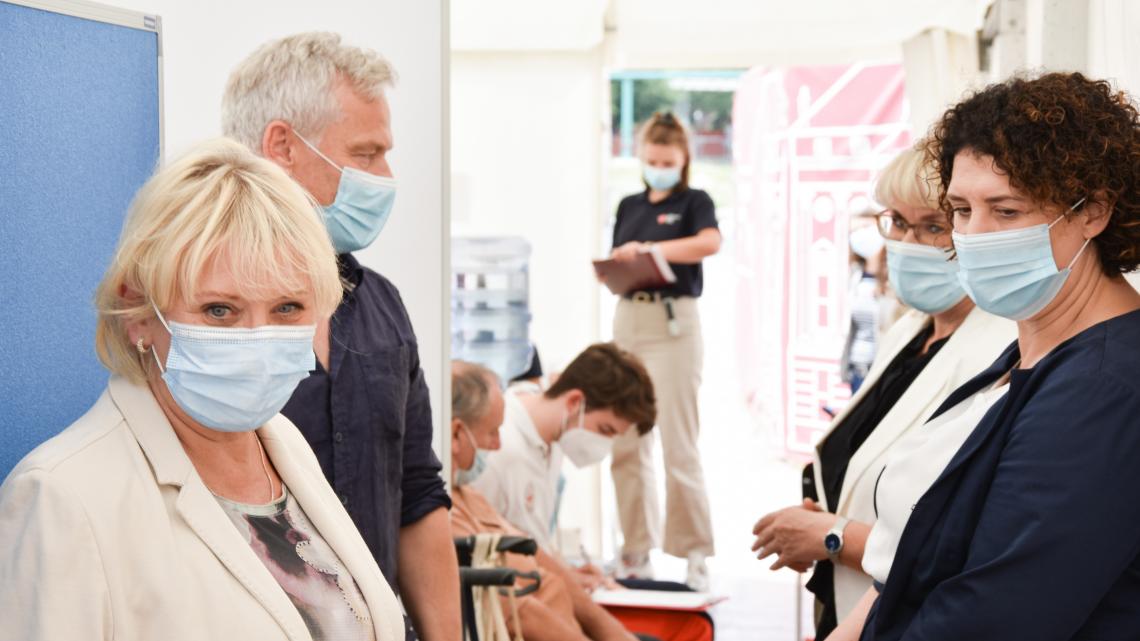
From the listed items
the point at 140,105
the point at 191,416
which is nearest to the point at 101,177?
the point at 140,105

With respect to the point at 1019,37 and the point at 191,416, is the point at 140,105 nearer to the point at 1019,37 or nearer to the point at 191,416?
the point at 191,416

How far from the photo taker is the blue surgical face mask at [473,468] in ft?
11.5

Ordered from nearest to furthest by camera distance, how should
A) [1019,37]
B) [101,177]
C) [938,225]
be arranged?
[101,177], [938,225], [1019,37]

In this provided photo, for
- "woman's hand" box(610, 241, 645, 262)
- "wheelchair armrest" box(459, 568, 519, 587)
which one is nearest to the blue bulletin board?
"wheelchair armrest" box(459, 568, 519, 587)

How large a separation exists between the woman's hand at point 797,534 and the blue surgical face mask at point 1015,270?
31.6 inches

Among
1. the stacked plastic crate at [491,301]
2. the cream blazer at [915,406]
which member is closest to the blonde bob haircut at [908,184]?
the cream blazer at [915,406]

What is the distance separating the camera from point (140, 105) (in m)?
1.73

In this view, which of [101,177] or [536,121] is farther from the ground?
[536,121]

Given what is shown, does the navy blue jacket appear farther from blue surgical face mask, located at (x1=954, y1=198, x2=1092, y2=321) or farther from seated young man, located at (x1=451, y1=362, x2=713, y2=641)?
seated young man, located at (x1=451, y1=362, x2=713, y2=641)

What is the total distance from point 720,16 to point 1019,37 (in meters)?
1.74

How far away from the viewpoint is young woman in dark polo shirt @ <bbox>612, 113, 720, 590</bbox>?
545 centimetres

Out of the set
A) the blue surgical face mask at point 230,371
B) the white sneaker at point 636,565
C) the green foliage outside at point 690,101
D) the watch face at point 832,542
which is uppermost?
the green foliage outside at point 690,101

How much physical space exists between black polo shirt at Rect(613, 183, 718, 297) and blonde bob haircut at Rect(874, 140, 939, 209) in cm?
300

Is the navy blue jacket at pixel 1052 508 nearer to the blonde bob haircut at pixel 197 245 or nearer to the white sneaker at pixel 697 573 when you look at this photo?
the blonde bob haircut at pixel 197 245
